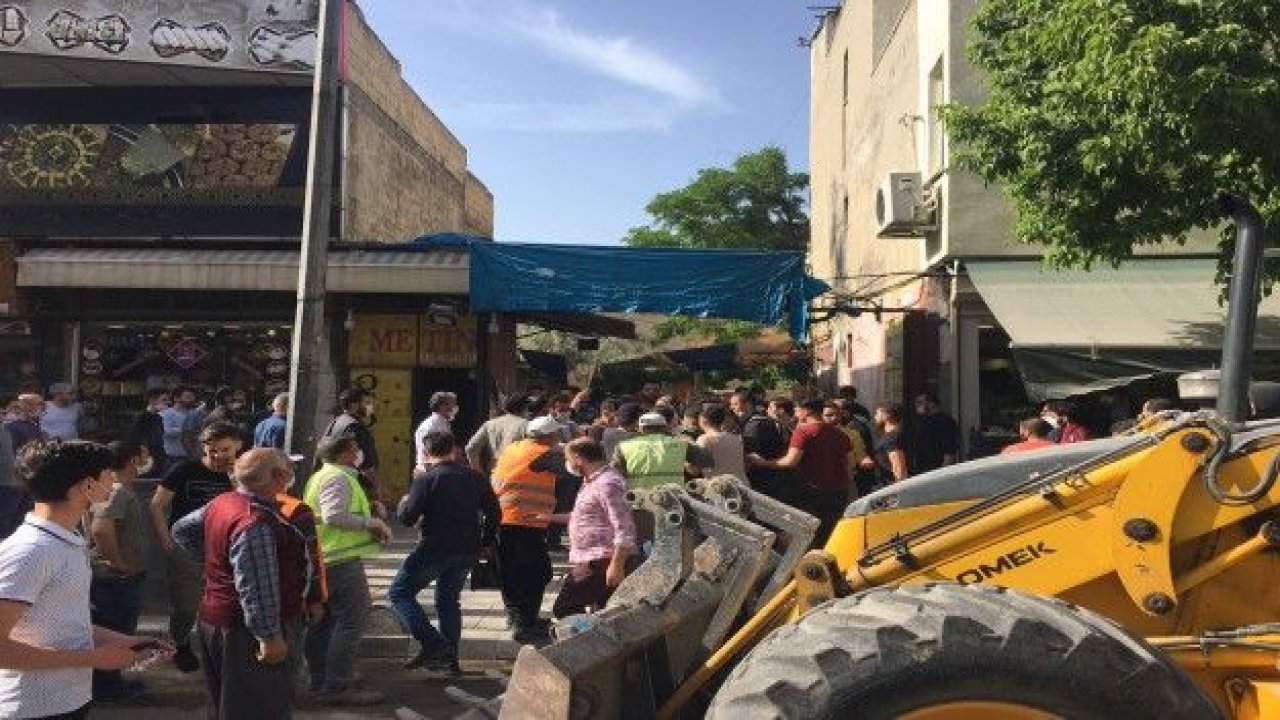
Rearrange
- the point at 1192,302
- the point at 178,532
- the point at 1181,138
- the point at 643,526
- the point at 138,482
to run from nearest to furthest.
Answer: the point at 178,532 → the point at 138,482 → the point at 643,526 → the point at 1181,138 → the point at 1192,302

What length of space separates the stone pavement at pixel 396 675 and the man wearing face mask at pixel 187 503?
12.7 inches

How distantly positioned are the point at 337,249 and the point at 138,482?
7.21m

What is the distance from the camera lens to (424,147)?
22078 mm

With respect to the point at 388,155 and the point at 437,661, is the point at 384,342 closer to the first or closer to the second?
the point at 388,155

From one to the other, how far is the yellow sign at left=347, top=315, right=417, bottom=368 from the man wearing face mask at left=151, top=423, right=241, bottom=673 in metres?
8.30

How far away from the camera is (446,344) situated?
15.5 m

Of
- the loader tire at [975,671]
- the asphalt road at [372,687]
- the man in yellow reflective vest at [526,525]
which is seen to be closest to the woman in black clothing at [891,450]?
the man in yellow reflective vest at [526,525]

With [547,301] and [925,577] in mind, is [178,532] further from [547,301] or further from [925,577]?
[547,301]

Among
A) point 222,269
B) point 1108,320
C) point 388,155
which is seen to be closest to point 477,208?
point 388,155

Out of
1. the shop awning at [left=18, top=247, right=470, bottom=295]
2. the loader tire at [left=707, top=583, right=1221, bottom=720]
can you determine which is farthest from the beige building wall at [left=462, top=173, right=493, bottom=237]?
the loader tire at [left=707, top=583, right=1221, bottom=720]

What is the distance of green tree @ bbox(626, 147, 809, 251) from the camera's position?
145 feet

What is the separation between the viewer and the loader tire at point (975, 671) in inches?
113

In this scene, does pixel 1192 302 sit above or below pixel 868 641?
above

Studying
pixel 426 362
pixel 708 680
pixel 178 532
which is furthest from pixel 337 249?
pixel 708 680
